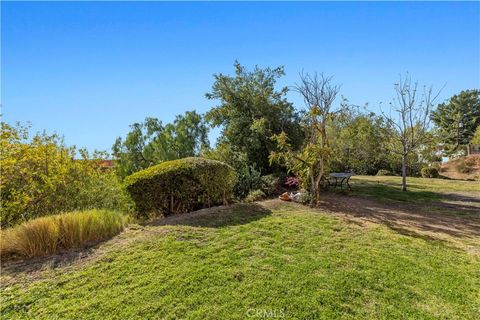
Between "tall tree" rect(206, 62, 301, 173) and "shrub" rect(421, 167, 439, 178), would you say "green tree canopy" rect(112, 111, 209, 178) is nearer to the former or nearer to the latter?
"tall tree" rect(206, 62, 301, 173)

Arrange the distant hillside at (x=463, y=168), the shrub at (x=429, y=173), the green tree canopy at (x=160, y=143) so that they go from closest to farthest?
the green tree canopy at (x=160, y=143) < the shrub at (x=429, y=173) < the distant hillside at (x=463, y=168)

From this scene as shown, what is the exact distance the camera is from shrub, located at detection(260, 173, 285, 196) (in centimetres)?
850

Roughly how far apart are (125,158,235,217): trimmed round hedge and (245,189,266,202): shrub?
93cm

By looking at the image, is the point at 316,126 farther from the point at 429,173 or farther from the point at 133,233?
the point at 429,173

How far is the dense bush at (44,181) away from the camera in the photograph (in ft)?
16.4

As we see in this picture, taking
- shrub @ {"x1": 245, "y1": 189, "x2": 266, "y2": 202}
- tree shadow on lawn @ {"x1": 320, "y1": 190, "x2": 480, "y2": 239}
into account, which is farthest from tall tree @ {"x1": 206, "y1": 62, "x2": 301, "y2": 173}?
tree shadow on lawn @ {"x1": 320, "y1": 190, "x2": 480, "y2": 239}

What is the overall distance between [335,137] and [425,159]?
7504mm

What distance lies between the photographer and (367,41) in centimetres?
792

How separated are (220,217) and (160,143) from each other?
302 inches

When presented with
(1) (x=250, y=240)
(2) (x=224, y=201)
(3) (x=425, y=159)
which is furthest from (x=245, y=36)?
(3) (x=425, y=159)

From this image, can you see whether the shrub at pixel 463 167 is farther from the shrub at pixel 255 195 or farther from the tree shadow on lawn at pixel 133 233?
the tree shadow on lawn at pixel 133 233

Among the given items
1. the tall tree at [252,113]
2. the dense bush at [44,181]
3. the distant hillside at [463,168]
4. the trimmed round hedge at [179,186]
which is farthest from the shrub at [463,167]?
the dense bush at [44,181]

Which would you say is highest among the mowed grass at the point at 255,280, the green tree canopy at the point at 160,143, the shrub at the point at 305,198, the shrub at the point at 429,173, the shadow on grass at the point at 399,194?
the green tree canopy at the point at 160,143

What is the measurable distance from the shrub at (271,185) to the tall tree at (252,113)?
2.84 feet
